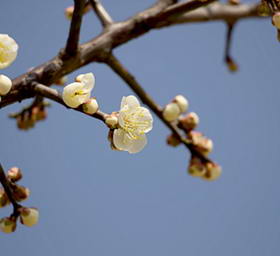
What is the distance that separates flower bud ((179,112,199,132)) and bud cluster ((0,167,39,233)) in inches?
27.9

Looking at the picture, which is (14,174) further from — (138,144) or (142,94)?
(142,94)

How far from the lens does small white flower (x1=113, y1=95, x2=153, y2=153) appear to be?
47.4 inches

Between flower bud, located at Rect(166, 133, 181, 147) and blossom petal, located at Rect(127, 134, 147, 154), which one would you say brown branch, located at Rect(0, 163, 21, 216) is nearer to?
blossom petal, located at Rect(127, 134, 147, 154)

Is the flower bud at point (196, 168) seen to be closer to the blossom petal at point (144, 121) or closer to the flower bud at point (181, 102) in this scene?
the flower bud at point (181, 102)

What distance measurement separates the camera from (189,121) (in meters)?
1.86

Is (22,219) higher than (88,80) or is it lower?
lower

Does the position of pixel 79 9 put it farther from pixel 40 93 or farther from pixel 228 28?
pixel 228 28

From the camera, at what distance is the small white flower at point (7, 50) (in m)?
1.23

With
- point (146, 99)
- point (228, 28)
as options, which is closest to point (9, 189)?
point (146, 99)

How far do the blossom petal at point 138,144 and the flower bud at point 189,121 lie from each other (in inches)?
24.1

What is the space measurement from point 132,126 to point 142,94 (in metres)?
0.54

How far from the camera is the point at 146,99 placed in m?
1.78

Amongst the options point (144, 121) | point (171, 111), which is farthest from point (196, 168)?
point (144, 121)

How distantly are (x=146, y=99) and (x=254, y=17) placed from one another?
42.8 inches
